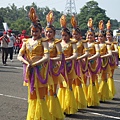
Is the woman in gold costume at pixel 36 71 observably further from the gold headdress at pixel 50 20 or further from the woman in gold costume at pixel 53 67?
the gold headdress at pixel 50 20

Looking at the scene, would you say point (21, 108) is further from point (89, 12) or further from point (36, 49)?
point (89, 12)

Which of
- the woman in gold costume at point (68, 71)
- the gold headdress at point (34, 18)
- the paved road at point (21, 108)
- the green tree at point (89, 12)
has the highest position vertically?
the green tree at point (89, 12)

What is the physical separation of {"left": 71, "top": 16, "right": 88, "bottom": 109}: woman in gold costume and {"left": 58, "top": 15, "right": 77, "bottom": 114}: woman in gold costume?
0.47 m

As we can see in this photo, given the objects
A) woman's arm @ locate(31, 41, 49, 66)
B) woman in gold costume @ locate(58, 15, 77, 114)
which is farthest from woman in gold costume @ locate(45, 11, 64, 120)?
woman in gold costume @ locate(58, 15, 77, 114)

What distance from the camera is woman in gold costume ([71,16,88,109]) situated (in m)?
8.70

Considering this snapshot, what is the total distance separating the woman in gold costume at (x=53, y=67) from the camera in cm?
725

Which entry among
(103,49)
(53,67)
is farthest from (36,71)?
(103,49)

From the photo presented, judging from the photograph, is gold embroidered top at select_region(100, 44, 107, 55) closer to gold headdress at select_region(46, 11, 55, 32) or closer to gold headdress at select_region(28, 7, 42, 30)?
gold headdress at select_region(46, 11, 55, 32)

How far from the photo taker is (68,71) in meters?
8.23

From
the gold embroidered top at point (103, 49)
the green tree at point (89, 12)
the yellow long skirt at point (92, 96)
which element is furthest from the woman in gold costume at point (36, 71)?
the green tree at point (89, 12)

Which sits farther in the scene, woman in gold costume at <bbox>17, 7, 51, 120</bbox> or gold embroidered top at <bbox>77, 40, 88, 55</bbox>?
gold embroidered top at <bbox>77, 40, 88, 55</bbox>

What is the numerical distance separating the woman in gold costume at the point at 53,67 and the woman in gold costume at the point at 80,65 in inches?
50.9

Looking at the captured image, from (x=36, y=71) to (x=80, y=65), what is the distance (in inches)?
92.4

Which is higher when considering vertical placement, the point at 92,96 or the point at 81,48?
the point at 81,48
